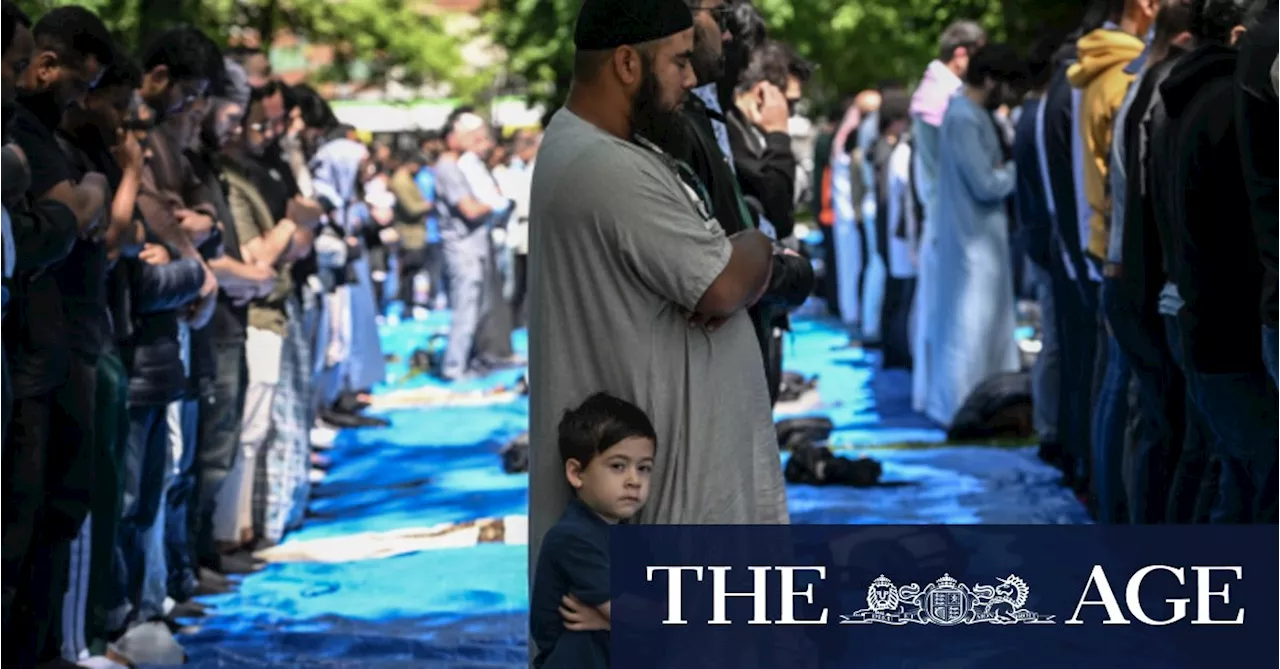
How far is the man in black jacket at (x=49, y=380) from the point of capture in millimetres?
7500

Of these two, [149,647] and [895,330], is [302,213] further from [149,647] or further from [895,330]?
[895,330]

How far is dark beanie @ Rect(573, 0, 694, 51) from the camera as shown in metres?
5.52

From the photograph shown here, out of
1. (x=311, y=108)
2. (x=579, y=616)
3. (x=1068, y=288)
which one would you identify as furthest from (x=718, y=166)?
(x=311, y=108)

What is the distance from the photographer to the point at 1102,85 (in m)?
10.3

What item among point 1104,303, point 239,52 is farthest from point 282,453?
point 1104,303

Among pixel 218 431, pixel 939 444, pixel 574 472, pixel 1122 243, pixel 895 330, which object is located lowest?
pixel 895 330

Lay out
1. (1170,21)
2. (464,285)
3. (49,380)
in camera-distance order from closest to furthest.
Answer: (49,380)
(1170,21)
(464,285)

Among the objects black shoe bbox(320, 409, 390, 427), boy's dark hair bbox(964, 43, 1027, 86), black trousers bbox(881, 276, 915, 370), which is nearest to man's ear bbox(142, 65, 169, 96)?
boy's dark hair bbox(964, 43, 1027, 86)

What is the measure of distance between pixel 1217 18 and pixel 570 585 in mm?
3383

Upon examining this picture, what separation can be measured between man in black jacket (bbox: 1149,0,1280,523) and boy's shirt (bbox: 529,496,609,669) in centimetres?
265

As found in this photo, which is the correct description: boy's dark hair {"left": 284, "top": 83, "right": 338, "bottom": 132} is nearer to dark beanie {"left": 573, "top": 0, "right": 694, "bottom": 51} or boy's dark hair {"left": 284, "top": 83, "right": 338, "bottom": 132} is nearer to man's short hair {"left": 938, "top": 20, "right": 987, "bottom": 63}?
man's short hair {"left": 938, "top": 20, "right": 987, "bottom": 63}

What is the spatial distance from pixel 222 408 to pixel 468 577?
1.25 metres

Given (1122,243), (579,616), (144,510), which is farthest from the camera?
(144,510)

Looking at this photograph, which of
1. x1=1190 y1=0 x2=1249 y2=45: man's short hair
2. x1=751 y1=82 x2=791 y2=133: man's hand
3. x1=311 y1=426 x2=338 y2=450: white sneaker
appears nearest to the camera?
x1=1190 y1=0 x2=1249 y2=45: man's short hair
